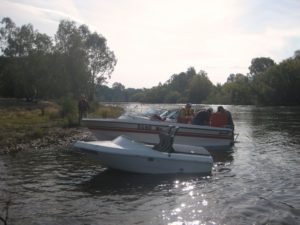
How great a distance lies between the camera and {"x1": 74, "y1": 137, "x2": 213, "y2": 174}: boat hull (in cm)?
1397

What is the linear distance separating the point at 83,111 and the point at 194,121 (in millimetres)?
10572

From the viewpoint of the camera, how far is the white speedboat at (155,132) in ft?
69.7

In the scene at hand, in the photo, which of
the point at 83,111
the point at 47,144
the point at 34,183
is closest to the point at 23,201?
the point at 34,183

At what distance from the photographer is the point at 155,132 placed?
2119 cm

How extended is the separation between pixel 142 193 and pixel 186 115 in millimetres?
11456

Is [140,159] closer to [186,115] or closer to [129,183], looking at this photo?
[129,183]

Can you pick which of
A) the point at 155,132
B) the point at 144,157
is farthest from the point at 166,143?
the point at 155,132

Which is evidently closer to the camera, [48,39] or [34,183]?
[34,183]

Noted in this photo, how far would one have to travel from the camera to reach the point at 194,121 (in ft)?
73.2

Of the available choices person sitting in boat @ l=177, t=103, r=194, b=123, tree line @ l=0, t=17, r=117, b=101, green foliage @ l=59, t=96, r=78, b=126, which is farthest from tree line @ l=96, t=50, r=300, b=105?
person sitting in boat @ l=177, t=103, r=194, b=123

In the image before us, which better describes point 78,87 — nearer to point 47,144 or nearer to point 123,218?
point 47,144

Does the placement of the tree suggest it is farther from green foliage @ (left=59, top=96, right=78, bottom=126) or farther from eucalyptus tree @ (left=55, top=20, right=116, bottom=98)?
green foliage @ (left=59, top=96, right=78, bottom=126)

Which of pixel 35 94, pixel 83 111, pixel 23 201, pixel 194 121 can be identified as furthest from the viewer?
pixel 35 94

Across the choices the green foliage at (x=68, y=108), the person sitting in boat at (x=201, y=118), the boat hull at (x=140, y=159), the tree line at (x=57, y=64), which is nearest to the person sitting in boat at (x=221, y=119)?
the person sitting in boat at (x=201, y=118)
